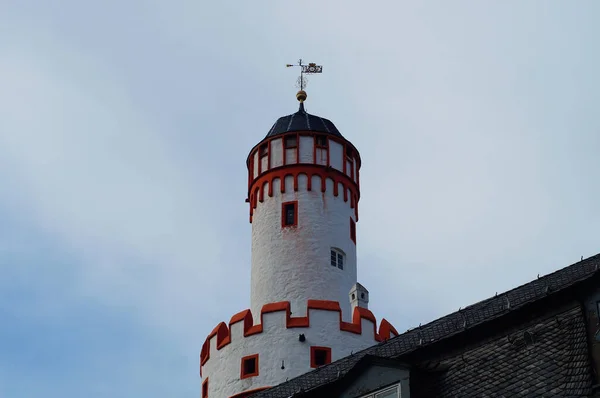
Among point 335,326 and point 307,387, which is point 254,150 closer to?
point 335,326

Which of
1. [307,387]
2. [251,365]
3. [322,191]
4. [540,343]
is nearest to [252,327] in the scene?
[251,365]

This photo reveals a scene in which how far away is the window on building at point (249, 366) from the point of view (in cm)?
4088

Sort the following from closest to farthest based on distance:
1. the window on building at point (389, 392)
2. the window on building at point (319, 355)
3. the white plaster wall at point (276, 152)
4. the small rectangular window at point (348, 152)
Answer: the window on building at point (389, 392)
the window on building at point (319, 355)
the white plaster wall at point (276, 152)
the small rectangular window at point (348, 152)

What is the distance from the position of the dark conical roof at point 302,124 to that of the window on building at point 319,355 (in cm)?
963

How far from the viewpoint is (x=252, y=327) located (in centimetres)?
4212

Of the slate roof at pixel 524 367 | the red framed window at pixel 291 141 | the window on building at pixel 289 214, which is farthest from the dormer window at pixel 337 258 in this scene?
the slate roof at pixel 524 367

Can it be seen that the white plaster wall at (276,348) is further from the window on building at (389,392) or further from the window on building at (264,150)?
the window on building at (389,392)

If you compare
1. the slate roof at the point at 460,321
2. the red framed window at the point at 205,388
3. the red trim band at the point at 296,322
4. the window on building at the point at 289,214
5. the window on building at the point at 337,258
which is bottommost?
the slate roof at the point at 460,321

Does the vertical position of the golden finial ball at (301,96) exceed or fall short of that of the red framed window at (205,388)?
it exceeds it

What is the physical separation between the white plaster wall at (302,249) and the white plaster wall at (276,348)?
4.11 ft

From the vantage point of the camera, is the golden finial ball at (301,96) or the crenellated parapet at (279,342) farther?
the golden finial ball at (301,96)

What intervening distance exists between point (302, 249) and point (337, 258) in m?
1.42

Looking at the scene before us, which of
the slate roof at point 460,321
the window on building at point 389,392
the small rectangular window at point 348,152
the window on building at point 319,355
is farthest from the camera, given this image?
the small rectangular window at point 348,152

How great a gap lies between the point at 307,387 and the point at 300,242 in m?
22.5
